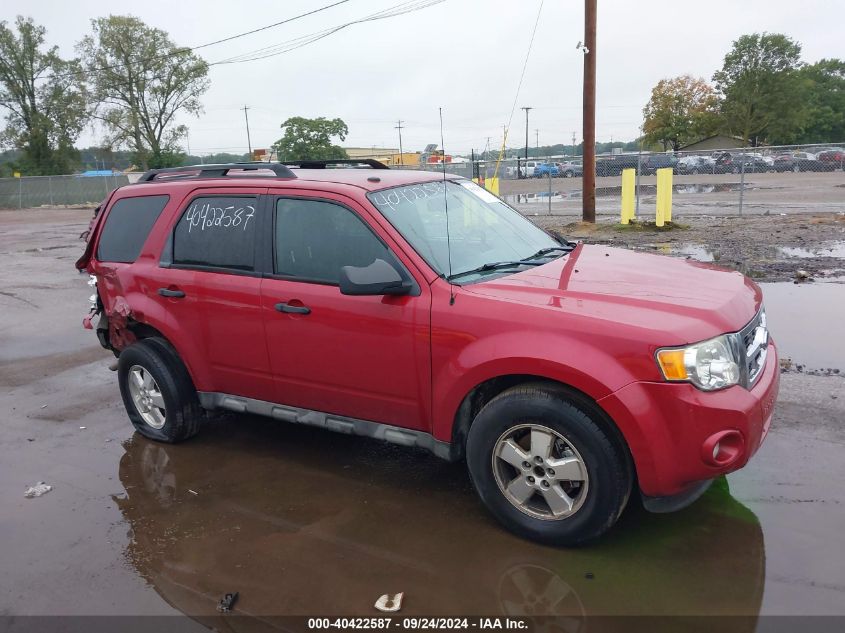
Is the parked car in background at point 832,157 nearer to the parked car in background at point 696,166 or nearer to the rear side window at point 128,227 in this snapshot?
the parked car in background at point 696,166

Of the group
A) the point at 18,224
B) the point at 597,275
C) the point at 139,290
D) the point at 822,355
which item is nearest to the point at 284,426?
the point at 139,290

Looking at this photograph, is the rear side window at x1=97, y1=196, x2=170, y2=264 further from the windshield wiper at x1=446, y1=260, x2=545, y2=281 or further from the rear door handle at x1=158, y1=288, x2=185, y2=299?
the windshield wiper at x1=446, y1=260, x2=545, y2=281

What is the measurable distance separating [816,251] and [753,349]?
378 inches

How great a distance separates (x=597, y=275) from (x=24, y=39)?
229 feet

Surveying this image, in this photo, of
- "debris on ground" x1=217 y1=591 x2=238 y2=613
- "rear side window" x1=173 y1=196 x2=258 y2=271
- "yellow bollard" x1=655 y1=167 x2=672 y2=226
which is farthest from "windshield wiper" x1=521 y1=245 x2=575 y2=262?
"yellow bollard" x1=655 y1=167 x2=672 y2=226

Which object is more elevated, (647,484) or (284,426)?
(647,484)

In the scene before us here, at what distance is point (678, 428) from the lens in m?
3.12

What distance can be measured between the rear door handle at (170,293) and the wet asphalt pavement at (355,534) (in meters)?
1.15

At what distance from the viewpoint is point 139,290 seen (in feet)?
16.5

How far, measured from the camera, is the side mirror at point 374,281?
366cm

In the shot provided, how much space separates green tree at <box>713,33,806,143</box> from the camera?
242 feet

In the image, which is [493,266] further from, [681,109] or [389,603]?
[681,109]

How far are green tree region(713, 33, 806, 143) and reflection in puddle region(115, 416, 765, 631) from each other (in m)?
80.8

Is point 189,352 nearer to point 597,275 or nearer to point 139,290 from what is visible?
point 139,290
